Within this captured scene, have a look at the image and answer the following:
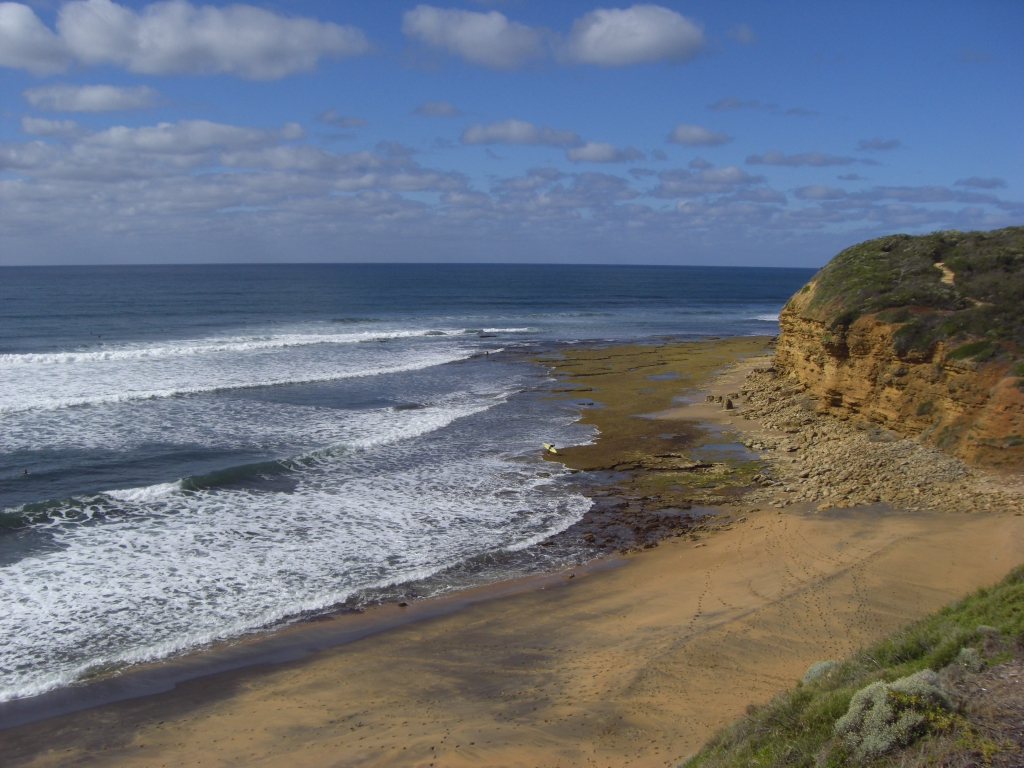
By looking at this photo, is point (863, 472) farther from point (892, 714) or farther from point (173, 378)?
point (173, 378)

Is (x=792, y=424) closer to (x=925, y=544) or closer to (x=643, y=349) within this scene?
(x=925, y=544)

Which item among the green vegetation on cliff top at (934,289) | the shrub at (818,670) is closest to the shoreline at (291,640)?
the shrub at (818,670)

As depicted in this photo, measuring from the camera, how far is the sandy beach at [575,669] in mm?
8508

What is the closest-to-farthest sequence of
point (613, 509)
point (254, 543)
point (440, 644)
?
point (440, 644) → point (254, 543) → point (613, 509)

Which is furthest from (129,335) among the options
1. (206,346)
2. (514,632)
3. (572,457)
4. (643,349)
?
(514,632)

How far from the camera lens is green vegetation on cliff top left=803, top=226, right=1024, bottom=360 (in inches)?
740

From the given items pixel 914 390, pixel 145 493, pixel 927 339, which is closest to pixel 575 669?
pixel 145 493

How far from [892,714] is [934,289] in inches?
730

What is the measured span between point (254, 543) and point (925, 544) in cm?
1310

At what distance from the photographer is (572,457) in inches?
820

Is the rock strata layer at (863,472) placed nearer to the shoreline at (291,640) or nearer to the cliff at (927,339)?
the cliff at (927,339)

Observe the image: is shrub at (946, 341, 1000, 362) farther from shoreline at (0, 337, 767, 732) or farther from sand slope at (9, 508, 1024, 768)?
shoreline at (0, 337, 767, 732)

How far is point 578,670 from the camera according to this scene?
32.8 ft

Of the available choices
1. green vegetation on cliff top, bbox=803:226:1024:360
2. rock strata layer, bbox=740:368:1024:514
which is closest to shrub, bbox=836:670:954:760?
rock strata layer, bbox=740:368:1024:514
